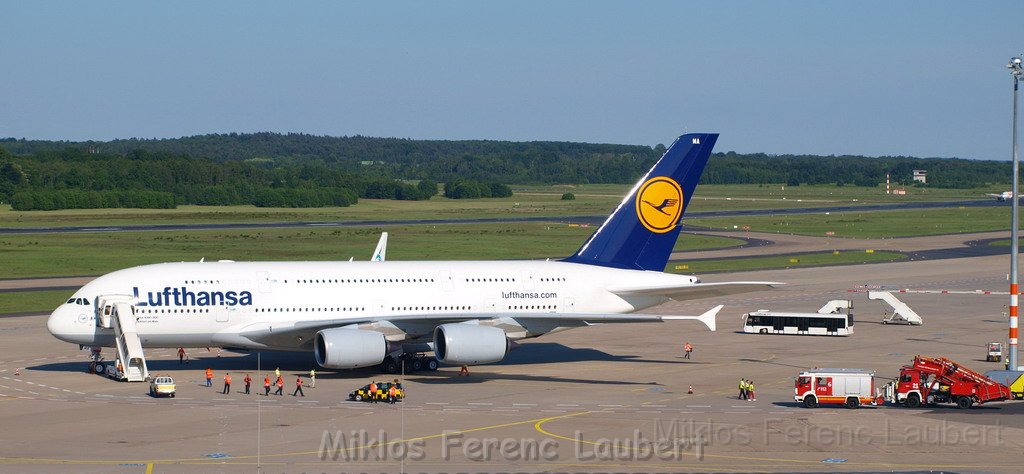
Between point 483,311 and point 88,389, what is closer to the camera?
point 88,389

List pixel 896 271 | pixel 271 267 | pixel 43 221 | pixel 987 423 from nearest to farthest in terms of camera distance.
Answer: pixel 987 423 → pixel 271 267 → pixel 896 271 → pixel 43 221

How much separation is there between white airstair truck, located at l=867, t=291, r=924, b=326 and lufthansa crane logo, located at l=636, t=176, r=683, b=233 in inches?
859

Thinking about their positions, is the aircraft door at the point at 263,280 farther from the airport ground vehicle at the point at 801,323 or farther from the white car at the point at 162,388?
the airport ground vehicle at the point at 801,323

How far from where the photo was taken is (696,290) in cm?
5962

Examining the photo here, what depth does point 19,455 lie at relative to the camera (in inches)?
1574

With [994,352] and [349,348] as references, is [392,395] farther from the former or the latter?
[994,352]

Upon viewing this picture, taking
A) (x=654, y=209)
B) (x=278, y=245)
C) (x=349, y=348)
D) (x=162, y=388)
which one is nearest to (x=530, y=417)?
(x=349, y=348)

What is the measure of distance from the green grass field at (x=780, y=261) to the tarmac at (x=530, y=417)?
39681 mm

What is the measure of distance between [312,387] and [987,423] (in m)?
26.1

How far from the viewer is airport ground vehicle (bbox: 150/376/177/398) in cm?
5106

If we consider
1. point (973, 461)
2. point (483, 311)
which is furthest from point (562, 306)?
point (973, 461)

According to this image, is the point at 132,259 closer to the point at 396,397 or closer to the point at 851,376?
the point at 396,397

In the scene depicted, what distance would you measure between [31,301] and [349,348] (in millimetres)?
40024

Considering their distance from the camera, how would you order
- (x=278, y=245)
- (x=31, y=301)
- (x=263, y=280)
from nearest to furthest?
(x=263, y=280), (x=31, y=301), (x=278, y=245)
